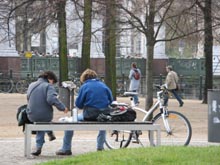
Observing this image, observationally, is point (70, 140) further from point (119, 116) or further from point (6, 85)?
point (6, 85)

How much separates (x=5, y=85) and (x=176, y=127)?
3333 cm

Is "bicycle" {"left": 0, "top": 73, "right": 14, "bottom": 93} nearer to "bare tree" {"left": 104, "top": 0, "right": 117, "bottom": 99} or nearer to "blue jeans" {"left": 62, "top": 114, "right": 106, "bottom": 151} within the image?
"bare tree" {"left": 104, "top": 0, "right": 117, "bottom": 99}

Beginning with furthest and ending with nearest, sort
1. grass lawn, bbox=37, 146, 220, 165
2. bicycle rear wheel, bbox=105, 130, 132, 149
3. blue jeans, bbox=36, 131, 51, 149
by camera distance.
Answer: bicycle rear wheel, bbox=105, 130, 132, 149 → blue jeans, bbox=36, 131, 51, 149 → grass lawn, bbox=37, 146, 220, 165

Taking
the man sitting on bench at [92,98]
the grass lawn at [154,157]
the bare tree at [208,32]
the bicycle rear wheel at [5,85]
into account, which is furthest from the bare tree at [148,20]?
the bicycle rear wheel at [5,85]

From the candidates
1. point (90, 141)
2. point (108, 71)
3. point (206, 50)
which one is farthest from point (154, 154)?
→ point (206, 50)

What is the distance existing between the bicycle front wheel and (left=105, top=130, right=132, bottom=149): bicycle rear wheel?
570 millimetres

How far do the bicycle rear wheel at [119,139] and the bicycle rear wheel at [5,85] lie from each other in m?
31.8

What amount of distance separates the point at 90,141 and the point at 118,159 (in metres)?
6.08

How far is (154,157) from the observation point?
27.5 ft

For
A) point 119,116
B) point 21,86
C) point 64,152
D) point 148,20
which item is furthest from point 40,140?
point 21,86

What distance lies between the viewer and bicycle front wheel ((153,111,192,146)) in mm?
12203

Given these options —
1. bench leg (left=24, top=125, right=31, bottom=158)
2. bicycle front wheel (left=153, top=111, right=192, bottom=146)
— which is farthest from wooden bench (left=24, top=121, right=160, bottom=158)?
bicycle front wheel (left=153, top=111, right=192, bottom=146)

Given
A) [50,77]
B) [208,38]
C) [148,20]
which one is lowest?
[50,77]

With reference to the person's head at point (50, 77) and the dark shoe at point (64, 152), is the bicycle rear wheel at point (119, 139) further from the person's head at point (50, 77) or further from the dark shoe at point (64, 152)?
the person's head at point (50, 77)
